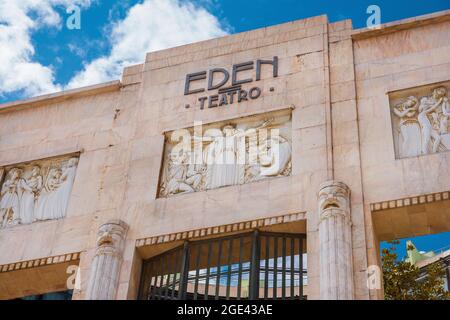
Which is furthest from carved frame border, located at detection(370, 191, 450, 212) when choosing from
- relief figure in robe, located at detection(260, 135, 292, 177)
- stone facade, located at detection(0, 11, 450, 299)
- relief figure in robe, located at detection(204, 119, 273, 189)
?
relief figure in robe, located at detection(204, 119, 273, 189)

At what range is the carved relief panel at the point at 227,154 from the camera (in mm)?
19688

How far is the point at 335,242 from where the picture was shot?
16953mm

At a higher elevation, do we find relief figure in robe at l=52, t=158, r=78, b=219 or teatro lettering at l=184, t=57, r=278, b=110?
teatro lettering at l=184, t=57, r=278, b=110

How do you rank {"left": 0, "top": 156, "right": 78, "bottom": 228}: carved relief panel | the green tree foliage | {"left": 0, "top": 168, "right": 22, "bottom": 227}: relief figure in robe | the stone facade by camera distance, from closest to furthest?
the stone facade < {"left": 0, "top": 156, "right": 78, "bottom": 228}: carved relief panel < {"left": 0, "top": 168, "right": 22, "bottom": 227}: relief figure in robe < the green tree foliage

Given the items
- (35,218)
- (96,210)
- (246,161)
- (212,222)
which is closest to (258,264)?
(212,222)

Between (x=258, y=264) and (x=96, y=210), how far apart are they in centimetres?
448

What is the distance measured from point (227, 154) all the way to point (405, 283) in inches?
358

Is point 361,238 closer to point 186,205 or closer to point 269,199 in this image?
point 269,199

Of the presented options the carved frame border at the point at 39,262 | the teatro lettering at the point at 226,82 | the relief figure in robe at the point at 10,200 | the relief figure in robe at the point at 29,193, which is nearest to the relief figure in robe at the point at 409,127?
the teatro lettering at the point at 226,82

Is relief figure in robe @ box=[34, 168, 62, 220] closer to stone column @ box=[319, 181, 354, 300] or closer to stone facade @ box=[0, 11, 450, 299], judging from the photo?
stone facade @ box=[0, 11, 450, 299]

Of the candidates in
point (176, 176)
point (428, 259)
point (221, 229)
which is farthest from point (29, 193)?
point (428, 259)

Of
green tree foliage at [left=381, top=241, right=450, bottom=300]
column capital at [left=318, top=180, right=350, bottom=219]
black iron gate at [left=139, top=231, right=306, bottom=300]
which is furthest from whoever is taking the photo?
green tree foliage at [left=381, top=241, right=450, bottom=300]

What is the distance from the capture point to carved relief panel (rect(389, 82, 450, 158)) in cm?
1883

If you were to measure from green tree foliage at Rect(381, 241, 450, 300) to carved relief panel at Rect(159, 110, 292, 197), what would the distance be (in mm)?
8271
